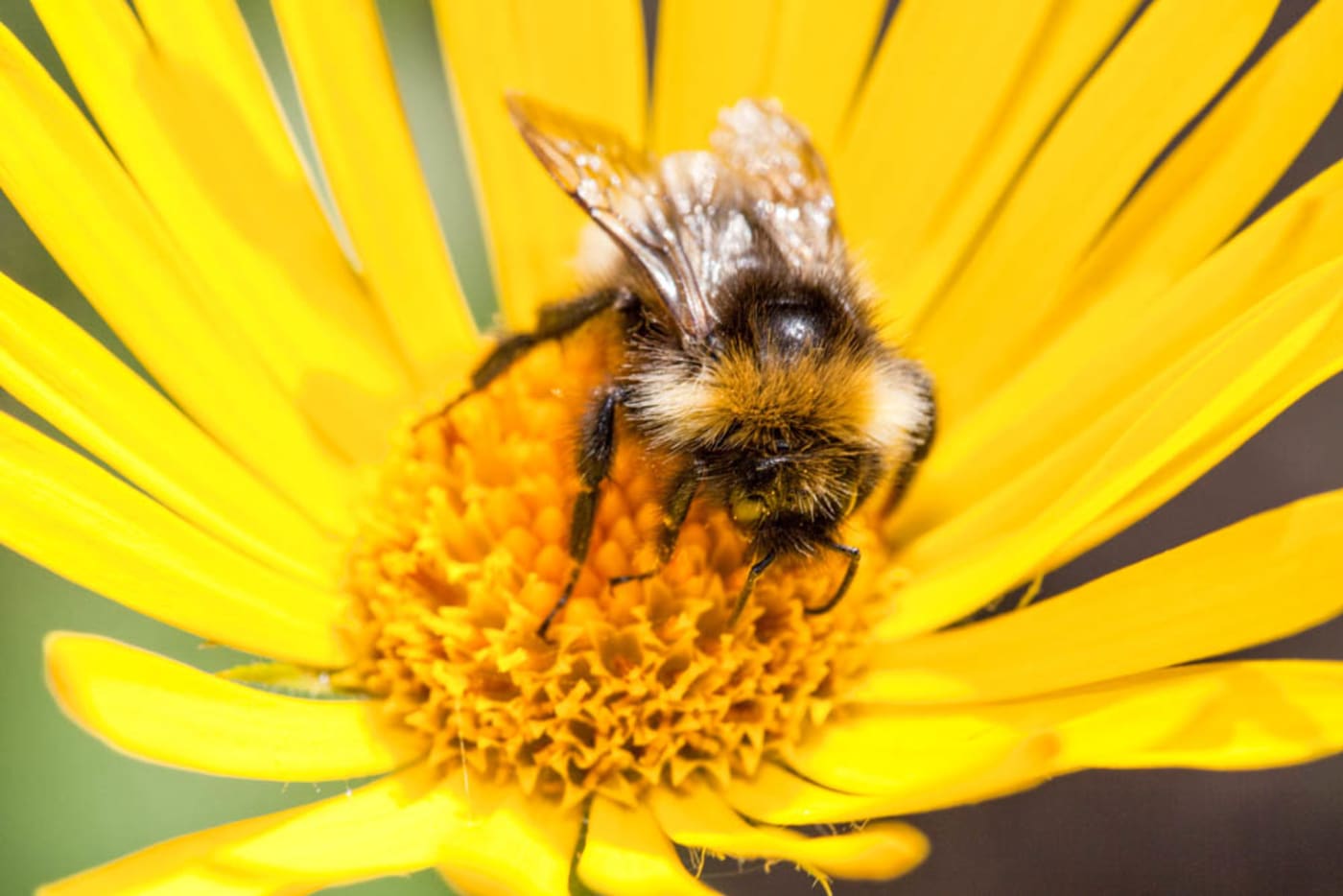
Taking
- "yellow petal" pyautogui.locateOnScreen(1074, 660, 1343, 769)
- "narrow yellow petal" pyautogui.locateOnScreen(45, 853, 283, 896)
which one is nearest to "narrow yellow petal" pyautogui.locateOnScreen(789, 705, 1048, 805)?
"yellow petal" pyautogui.locateOnScreen(1074, 660, 1343, 769)

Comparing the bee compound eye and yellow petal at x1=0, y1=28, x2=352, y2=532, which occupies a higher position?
yellow petal at x1=0, y1=28, x2=352, y2=532

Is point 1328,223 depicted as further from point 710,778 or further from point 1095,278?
point 710,778

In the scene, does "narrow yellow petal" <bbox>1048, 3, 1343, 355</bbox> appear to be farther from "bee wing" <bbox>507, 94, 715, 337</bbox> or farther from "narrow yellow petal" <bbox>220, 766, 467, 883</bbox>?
"narrow yellow petal" <bbox>220, 766, 467, 883</bbox>

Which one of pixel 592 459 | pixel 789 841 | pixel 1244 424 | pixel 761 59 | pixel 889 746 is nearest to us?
pixel 789 841

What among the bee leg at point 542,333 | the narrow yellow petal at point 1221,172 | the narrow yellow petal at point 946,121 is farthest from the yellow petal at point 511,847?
the narrow yellow petal at point 1221,172

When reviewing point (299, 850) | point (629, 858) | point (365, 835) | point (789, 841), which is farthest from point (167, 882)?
point (789, 841)

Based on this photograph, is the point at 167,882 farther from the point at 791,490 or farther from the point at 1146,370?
the point at 1146,370
